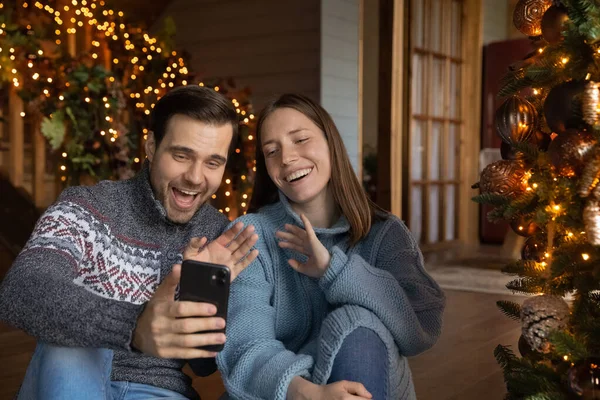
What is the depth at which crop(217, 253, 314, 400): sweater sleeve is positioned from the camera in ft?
4.34

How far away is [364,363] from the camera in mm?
1301

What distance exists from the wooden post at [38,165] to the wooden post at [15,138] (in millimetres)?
82

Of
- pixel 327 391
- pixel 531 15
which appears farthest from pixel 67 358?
pixel 531 15

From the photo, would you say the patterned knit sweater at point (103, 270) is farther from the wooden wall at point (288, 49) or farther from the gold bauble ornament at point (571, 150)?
the wooden wall at point (288, 49)

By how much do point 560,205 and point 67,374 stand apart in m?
0.93

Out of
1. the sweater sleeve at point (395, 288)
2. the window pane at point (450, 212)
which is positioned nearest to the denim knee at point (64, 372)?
the sweater sleeve at point (395, 288)

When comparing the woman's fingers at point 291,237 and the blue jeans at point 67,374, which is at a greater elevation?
the woman's fingers at point 291,237

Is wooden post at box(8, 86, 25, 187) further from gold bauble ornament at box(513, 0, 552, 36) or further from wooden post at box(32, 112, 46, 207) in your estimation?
gold bauble ornament at box(513, 0, 552, 36)

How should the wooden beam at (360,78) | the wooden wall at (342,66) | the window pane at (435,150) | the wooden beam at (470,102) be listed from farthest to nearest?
the wooden beam at (470,102)
the window pane at (435,150)
the wooden beam at (360,78)
the wooden wall at (342,66)

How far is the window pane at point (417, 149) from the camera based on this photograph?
17.8 ft

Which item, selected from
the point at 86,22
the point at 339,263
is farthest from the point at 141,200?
the point at 86,22

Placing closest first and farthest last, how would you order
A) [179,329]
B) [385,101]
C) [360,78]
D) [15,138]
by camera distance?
1. [179,329]
2. [15,138]
3. [385,101]
4. [360,78]

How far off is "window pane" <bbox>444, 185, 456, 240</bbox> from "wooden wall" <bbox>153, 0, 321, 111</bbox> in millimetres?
1659

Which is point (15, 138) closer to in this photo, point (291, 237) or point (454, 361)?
point (454, 361)
